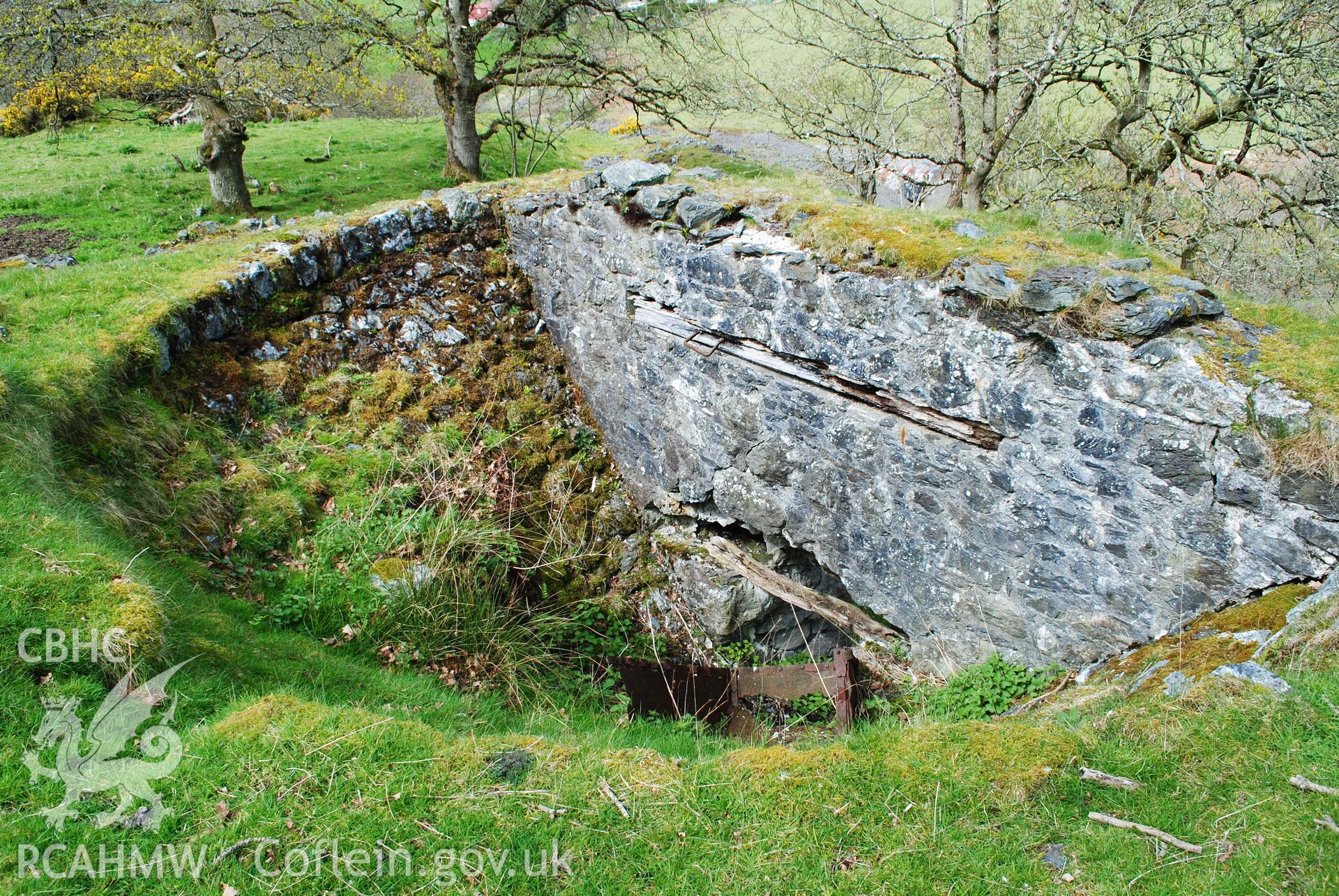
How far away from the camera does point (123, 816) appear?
296cm

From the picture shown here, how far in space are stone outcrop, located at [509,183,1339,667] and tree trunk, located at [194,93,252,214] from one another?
6038mm

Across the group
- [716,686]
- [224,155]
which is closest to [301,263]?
[224,155]

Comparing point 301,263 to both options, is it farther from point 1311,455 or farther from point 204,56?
point 1311,455

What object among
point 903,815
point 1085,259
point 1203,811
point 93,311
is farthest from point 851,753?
point 93,311

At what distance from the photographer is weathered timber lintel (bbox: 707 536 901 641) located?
22.8 ft

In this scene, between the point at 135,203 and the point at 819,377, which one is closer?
the point at 819,377

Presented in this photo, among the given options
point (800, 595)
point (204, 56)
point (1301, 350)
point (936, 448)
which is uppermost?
point (204, 56)

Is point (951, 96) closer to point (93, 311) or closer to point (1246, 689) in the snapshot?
point (1246, 689)

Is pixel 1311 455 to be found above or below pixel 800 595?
above

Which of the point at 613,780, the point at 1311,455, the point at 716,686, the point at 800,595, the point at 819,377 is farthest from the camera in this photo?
the point at 800,595

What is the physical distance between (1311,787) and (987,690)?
2.72 m

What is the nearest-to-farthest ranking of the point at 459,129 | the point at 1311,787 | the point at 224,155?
1. the point at 1311,787
2. the point at 224,155
3. the point at 459,129

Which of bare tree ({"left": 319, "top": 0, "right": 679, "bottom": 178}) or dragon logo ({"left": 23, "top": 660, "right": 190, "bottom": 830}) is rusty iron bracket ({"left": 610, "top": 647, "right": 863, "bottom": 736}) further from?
bare tree ({"left": 319, "top": 0, "right": 679, "bottom": 178})

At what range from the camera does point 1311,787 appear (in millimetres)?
2920
